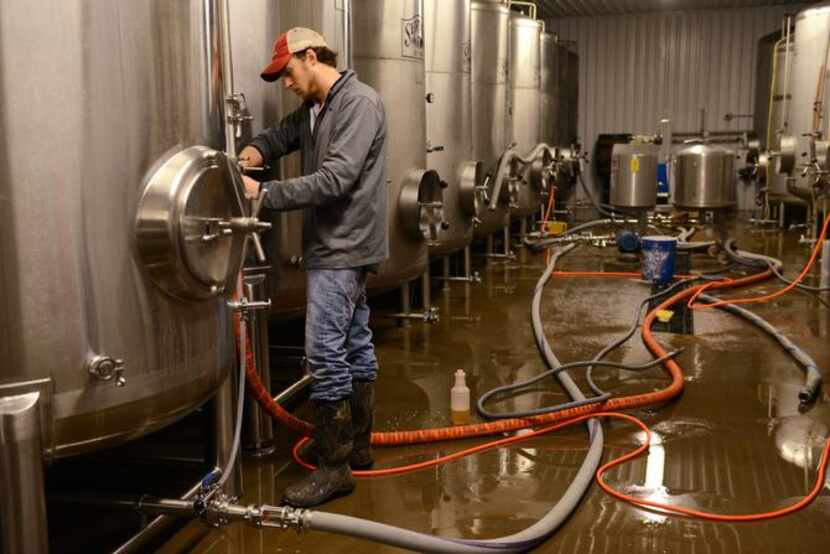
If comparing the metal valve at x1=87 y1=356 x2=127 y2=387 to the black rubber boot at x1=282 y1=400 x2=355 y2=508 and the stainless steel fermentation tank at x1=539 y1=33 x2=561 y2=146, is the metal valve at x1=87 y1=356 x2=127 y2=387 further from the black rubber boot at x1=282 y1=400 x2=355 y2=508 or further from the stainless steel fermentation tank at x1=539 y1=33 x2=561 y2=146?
the stainless steel fermentation tank at x1=539 y1=33 x2=561 y2=146

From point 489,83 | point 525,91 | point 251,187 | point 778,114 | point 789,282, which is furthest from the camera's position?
point 778,114

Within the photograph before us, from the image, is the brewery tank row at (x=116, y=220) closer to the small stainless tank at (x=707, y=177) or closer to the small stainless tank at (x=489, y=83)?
the small stainless tank at (x=489, y=83)

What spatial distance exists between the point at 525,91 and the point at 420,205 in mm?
3637

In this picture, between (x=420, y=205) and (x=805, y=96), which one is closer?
(x=420, y=205)

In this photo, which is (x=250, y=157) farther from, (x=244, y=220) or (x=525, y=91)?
(x=525, y=91)

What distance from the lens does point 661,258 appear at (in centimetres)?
475

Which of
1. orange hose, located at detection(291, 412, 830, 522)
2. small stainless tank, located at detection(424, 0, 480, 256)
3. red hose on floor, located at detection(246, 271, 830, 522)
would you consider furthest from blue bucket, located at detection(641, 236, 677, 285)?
orange hose, located at detection(291, 412, 830, 522)

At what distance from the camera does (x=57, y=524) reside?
1.94 m

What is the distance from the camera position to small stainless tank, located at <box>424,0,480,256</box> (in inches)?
165

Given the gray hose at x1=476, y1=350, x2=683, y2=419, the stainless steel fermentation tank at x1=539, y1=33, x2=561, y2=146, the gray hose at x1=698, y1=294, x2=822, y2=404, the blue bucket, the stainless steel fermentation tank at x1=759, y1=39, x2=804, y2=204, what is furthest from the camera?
the stainless steel fermentation tank at x1=539, y1=33, x2=561, y2=146

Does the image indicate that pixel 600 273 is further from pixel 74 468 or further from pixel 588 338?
pixel 74 468

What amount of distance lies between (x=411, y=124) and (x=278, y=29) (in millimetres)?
1102

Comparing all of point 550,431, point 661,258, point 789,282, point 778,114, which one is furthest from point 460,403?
point 778,114

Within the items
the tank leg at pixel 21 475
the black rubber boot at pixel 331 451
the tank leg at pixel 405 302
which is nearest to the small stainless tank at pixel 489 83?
the tank leg at pixel 405 302
